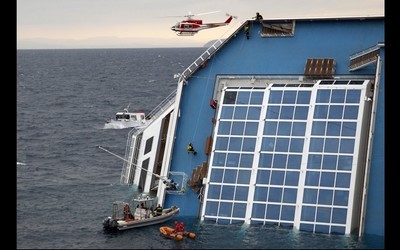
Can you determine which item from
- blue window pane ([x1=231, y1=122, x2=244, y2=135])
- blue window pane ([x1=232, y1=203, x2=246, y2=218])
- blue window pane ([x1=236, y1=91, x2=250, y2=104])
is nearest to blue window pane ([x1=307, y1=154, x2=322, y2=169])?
blue window pane ([x1=232, y1=203, x2=246, y2=218])

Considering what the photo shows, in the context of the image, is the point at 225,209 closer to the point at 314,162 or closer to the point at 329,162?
the point at 314,162

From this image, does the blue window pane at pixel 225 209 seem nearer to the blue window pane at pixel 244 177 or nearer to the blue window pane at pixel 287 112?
the blue window pane at pixel 244 177

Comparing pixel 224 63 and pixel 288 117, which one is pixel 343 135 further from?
pixel 224 63

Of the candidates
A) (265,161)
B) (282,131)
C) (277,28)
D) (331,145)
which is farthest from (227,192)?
(277,28)

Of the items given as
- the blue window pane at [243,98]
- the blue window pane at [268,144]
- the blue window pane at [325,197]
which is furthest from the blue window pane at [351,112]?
the blue window pane at [243,98]

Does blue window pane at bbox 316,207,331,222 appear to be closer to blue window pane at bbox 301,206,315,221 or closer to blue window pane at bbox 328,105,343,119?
blue window pane at bbox 301,206,315,221
